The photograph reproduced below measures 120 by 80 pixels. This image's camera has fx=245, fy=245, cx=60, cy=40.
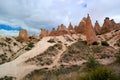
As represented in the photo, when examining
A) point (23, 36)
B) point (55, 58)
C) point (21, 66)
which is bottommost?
point (21, 66)

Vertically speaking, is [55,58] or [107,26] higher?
[107,26]

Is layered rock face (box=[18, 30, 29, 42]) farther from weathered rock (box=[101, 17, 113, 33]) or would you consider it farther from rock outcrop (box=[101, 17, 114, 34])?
rock outcrop (box=[101, 17, 114, 34])

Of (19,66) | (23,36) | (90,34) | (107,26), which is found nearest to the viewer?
(19,66)

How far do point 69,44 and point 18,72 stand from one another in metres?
19.0

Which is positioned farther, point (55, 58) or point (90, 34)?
point (90, 34)

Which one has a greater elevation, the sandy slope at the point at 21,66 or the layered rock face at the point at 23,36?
the layered rock face at the point at 23,36

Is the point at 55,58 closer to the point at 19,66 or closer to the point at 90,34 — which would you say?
the point at 19,66

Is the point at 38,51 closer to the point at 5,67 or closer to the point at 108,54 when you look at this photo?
the point at 5,67

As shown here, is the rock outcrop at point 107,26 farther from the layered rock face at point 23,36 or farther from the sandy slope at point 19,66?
the layered rock face at point 23,36

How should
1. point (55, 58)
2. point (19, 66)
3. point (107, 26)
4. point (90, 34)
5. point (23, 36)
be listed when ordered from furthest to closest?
point (23, 36), point (107, 26), point (90, 34), point (55, 58), point (19, 66)

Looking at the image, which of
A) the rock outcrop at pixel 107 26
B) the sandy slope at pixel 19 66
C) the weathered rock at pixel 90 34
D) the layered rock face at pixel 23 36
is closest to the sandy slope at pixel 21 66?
the sandy slope at pixel 19 66

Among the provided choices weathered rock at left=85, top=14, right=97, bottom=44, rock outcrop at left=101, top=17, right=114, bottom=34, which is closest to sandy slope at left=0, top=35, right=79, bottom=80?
weathered rock at left=85, top=14, right=97, bottom=44

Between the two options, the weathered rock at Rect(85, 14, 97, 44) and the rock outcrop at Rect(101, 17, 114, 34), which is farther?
the rock outcrop at Rect(101, 17, 114, 34)

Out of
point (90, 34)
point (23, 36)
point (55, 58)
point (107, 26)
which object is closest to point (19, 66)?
point (55, 58)
